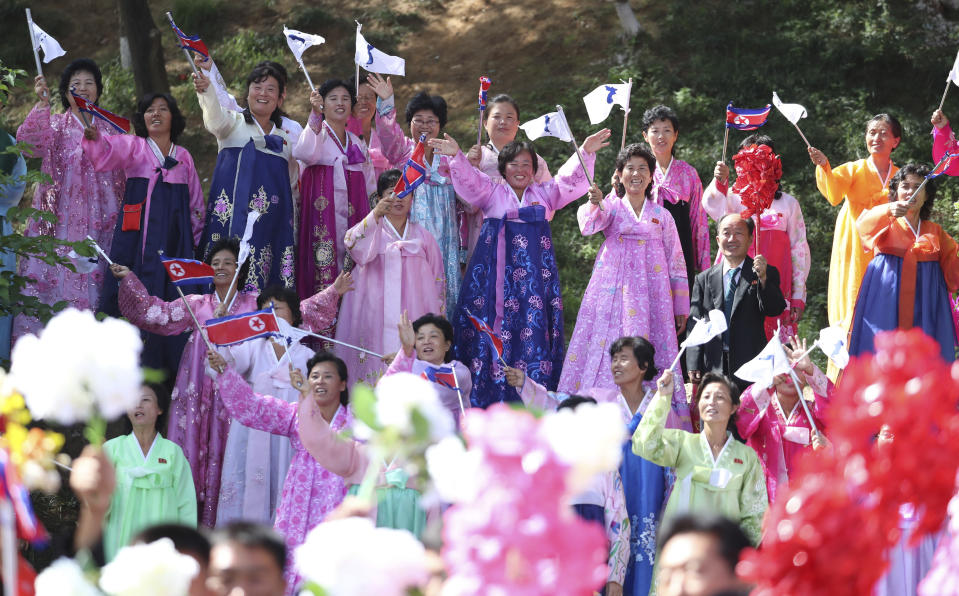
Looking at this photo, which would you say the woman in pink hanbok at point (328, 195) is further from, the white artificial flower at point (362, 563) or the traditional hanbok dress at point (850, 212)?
the white artificial flower at point (362, 563)

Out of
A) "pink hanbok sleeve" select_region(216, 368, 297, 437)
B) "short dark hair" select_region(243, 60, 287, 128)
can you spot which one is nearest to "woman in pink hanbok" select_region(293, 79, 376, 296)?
"short dark hair" select_region(243, 60, 287, 128)

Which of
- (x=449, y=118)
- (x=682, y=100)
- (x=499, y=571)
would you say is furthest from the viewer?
(x=449, y=118)

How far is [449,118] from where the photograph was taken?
39.3 ft

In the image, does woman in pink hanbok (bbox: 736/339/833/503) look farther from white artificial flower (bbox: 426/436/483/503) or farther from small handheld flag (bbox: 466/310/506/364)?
white artificial flower (bbox: 426/436/483/503)

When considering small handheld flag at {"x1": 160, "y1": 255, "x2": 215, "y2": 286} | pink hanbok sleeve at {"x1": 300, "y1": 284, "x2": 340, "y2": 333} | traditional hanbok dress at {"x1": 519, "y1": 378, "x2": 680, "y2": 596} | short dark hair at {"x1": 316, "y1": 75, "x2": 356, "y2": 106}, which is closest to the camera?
traditional hanbok dress at {"x1": 519, "y1": 378, "x2": 680, "y2": 596}

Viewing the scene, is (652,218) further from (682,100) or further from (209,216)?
(682,100)

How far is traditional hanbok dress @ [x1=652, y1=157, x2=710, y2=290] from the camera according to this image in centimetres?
693

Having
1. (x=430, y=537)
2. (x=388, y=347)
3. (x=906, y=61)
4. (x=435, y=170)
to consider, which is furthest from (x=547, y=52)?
(x=430, y=537)

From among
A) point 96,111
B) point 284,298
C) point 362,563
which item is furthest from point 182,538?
point 96,111

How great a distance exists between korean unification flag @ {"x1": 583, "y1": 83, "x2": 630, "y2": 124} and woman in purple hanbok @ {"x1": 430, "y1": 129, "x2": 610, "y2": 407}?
0.59m

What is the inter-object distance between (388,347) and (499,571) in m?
4.48

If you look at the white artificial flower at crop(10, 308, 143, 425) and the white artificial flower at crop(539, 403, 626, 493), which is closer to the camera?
the white artificial flower at crop(539, 403, 626, 493)

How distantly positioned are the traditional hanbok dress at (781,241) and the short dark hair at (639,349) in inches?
57.9

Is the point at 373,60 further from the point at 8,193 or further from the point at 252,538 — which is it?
the point at 252,538
